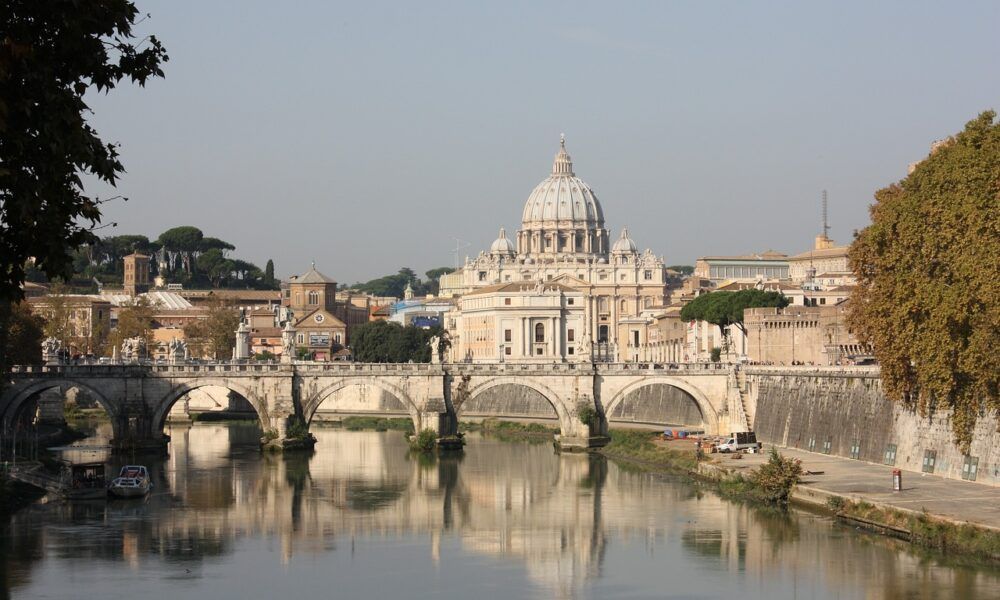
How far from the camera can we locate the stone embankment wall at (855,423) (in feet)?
134

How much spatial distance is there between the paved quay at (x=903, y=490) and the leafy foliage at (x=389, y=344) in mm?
71611

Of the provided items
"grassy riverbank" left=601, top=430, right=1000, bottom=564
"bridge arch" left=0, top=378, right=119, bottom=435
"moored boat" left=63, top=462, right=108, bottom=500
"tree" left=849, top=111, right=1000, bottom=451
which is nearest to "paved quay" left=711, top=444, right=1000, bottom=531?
"grassy riverbank" left=601, top=430, right=1000, bottom=564

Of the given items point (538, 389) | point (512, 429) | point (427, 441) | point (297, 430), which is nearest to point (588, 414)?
point (538, 389)

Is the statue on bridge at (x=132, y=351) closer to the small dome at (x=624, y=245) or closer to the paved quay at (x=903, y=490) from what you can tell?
the paved quay at (x=903, y=490)

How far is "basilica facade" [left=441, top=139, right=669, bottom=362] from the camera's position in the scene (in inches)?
5017

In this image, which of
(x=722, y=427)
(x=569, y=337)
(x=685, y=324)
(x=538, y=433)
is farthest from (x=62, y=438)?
(x=569, y=337)

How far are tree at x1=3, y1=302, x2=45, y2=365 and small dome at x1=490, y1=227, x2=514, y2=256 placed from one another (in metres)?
103

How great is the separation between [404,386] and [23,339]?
15.8m

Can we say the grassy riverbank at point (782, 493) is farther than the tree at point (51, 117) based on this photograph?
Yes

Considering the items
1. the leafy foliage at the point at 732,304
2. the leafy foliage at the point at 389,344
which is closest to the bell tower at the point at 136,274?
the leafy foliage at the point at 389,344

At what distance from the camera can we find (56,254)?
1819 cm

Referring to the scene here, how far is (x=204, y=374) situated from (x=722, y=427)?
19.8 meters

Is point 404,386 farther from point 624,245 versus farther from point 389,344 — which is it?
point 624,245

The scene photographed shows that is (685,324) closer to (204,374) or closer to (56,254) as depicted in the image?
(204,374)
